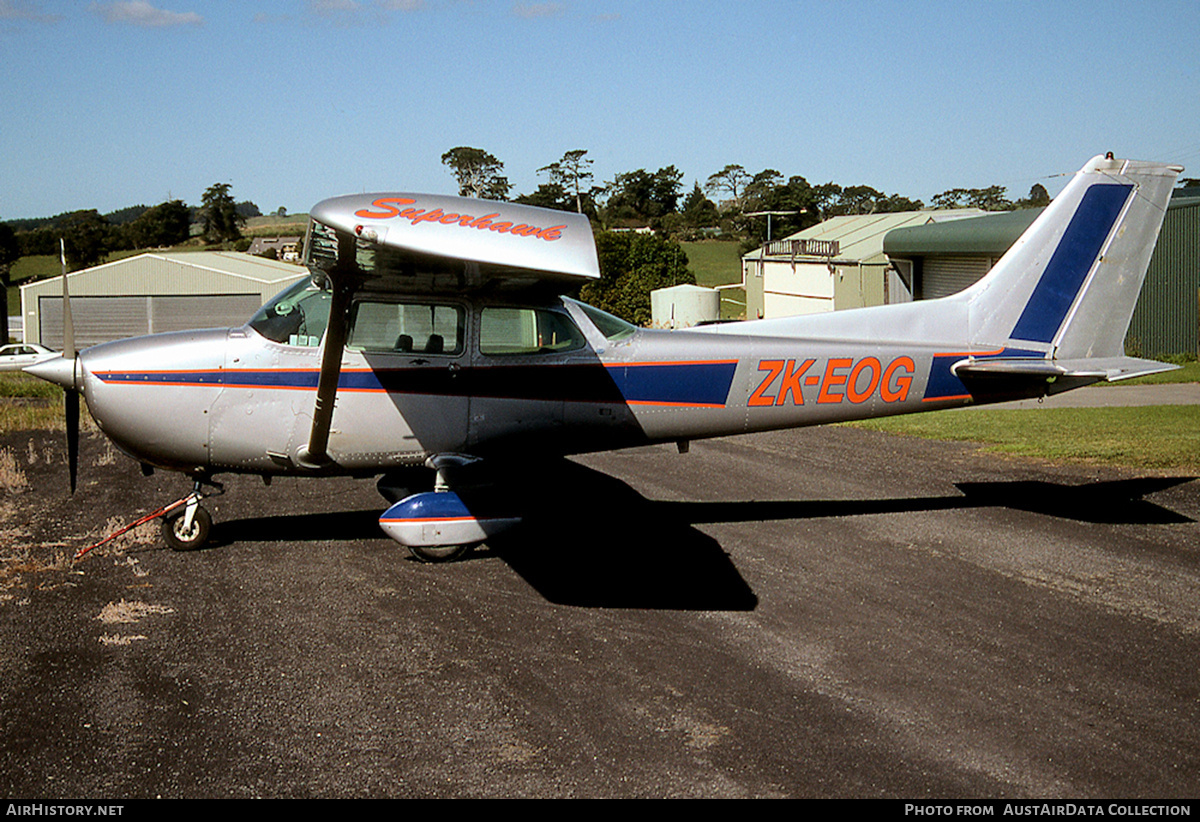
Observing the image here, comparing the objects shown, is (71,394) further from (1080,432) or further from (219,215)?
(219,215)

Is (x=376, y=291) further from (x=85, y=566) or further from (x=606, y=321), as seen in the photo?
(x=85, y=566)

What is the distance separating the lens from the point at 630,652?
604cm

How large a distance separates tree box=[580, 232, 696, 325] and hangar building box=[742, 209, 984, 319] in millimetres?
4748

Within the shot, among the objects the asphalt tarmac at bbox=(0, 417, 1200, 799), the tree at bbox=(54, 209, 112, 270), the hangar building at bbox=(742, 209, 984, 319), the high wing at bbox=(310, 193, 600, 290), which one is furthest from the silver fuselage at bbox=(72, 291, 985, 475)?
the tree at bbox=(54, 209, 112, 270)

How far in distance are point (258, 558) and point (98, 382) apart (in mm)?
1993

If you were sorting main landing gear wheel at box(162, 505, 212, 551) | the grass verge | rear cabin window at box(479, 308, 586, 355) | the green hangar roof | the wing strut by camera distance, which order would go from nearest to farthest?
1. the wing strut
2. rear cabin window at box(479, 308, 586, 355)
3. main landing gear wheel at box(162, 505, 212, 551)
4. the grass verge
5. the green hangar roof

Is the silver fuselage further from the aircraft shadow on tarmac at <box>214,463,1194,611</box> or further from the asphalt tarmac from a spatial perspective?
the asphalt tarmac

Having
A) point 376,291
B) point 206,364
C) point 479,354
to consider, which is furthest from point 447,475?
point 206,364

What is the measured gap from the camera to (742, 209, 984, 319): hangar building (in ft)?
121

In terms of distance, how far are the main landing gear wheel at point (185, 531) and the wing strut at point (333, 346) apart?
149 cm

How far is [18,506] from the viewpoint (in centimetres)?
1023

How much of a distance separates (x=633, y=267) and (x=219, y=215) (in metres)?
62.6

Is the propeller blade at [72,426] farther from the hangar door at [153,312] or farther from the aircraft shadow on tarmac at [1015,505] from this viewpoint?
the hangar door at [153,312]

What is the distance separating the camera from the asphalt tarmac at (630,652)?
178 inches
